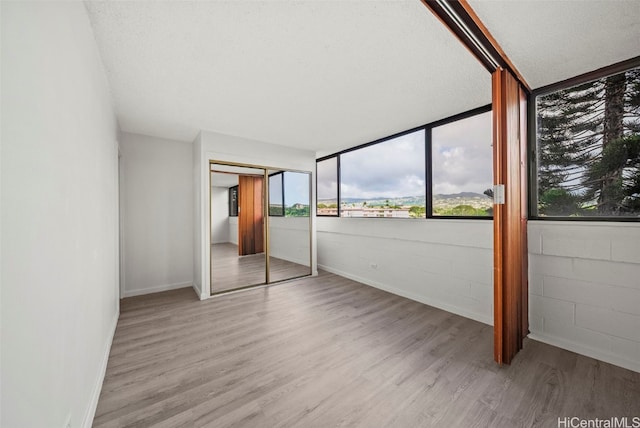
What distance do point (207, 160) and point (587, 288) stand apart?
4403mm

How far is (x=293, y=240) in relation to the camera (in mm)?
4840

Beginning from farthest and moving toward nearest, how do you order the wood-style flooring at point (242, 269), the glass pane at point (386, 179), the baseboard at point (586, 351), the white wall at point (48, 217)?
the wood-style flooring at point (242, 269) → the glass pane at point (386, 179) → the baseboard at point (586, 351) → the white wall at point (48, 217)

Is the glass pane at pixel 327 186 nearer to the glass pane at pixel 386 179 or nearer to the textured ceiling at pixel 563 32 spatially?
the glass pane at pixel 386 179

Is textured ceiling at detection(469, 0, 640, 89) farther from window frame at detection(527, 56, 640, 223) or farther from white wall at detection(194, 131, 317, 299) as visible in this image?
white wall at detection(194, 131, 317, 299)

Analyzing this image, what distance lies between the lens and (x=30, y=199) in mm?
828

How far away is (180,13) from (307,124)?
192cm

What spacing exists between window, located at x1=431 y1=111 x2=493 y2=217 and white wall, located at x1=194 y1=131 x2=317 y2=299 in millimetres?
2504

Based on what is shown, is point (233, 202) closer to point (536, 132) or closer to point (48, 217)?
point (48, 217)

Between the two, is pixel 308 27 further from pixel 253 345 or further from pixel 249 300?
pixel 249 300

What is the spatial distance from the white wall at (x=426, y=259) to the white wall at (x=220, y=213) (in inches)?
85.8

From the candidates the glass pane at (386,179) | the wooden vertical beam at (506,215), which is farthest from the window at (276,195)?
the wooden vertical beam at (506,215)

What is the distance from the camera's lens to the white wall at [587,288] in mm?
1894

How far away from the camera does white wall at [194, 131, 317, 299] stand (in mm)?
3430

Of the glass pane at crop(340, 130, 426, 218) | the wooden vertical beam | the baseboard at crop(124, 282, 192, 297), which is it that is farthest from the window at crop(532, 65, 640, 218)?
the baseboard at crop(124, 282, 192, 297)
